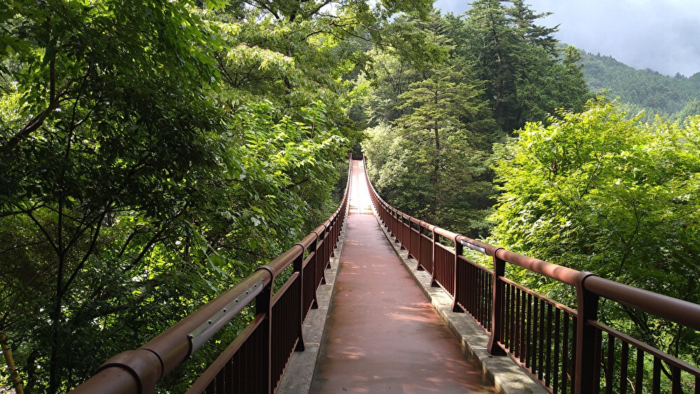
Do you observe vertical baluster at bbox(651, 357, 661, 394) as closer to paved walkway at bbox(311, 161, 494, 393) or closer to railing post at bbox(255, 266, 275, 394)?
paved walkway at bbox(311, 161, 494, 393)

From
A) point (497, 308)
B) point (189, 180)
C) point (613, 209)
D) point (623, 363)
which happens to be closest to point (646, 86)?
point (613, 209)

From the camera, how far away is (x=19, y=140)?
2502 millimetres

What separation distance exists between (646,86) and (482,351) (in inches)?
6702

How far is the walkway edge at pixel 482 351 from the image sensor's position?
321 cm

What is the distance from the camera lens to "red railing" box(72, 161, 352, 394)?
0.96m

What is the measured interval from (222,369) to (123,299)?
6.48 ft

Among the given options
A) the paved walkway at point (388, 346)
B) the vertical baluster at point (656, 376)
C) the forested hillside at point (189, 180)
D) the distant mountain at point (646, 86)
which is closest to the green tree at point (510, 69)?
the forested hillside at point (189, 180)

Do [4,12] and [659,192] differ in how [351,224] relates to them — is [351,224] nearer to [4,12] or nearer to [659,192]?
[659,192]

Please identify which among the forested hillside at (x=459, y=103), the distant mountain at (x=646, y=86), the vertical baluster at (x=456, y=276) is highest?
the distant mountain at (x=646, y=86)

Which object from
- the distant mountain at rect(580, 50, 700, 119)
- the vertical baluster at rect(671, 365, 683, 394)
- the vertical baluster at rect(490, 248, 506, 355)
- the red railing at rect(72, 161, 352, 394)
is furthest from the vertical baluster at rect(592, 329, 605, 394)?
the distant mountain at rect(580, 50, 700, 119)

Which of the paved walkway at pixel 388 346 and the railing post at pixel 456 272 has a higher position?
the railing post at pixel 456 272

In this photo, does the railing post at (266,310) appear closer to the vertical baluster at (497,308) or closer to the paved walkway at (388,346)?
the paved walkway at (388,346)

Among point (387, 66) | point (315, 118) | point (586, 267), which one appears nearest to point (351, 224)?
point (315, 118)

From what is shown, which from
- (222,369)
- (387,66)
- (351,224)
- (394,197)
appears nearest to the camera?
(222,369)
